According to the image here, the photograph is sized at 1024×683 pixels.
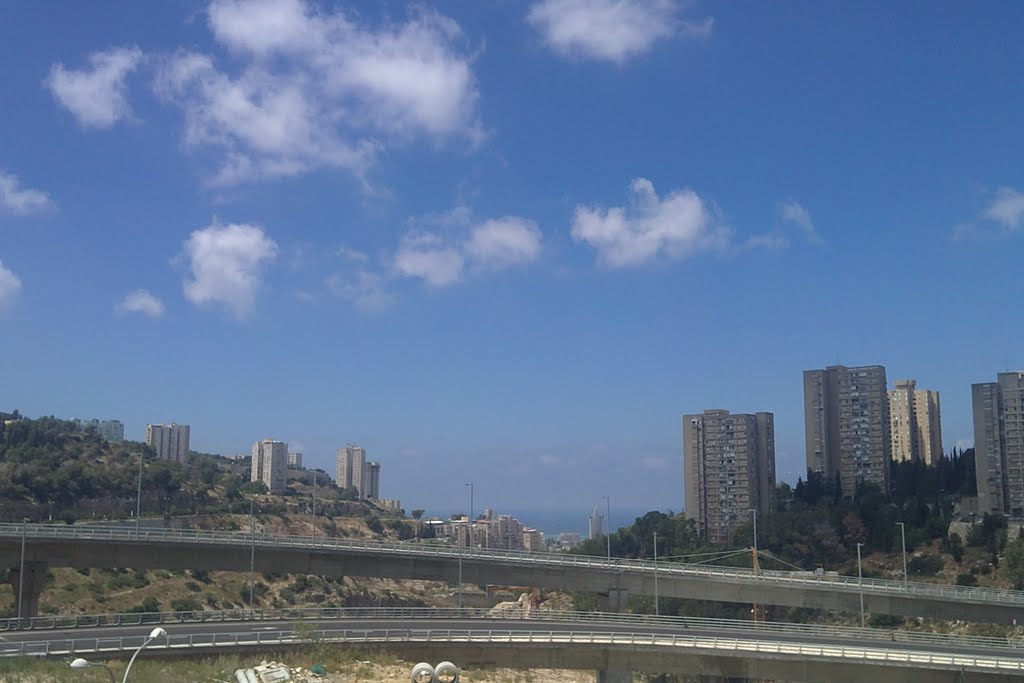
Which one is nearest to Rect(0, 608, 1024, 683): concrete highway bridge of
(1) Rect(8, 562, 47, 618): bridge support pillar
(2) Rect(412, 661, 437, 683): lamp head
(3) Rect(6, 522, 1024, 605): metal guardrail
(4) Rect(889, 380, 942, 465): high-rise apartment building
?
(2) Rect(412, 661, 437, 683): lamp head

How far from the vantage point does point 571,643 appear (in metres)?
48.1

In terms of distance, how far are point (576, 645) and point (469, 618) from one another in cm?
1355

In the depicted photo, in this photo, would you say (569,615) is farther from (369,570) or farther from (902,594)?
(902,594)

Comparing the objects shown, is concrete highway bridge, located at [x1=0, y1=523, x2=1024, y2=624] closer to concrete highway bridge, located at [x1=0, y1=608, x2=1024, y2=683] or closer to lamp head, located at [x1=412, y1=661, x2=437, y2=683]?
concrete highway bridge, located at [x1=0, y1=608, x2=1024, y2=683]

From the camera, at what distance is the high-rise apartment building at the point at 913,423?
158375 millimetres

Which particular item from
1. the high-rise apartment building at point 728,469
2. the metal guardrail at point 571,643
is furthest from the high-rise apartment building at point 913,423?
the metal guardrail at point 571,643

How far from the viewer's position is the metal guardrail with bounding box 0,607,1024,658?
51250 millimetres

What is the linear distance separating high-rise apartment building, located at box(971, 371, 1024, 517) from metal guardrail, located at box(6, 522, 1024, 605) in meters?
47.0

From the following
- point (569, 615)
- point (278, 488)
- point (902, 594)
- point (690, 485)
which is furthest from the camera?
point (278, 488)

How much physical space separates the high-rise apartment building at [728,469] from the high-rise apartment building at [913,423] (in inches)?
1165

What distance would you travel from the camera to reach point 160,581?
298ft

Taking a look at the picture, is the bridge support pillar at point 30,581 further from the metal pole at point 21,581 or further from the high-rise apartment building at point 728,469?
the high-rise apartment building at point 728,469

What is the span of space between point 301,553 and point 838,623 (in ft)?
162

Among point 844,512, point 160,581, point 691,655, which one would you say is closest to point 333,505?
point 160,581
